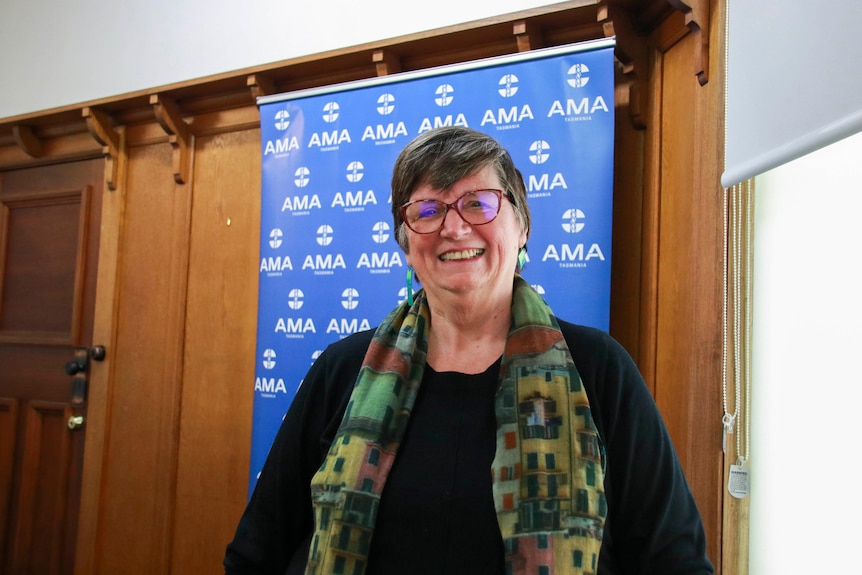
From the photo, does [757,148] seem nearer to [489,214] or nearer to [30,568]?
[489,214]

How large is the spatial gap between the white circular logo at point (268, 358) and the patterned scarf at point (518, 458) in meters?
1.30

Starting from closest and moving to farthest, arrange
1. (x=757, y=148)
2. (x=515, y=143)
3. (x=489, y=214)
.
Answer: (x=489, y=214), (x=757, y=148), (x=515, y=143)

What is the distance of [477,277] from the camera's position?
3.50ft

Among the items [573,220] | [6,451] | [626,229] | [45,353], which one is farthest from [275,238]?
[6,451]

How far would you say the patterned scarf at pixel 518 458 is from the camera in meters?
0.92

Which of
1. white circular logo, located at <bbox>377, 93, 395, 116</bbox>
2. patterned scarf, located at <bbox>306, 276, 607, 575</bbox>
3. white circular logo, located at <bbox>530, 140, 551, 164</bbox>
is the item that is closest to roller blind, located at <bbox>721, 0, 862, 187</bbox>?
white circular logo, located at <bbox>530, 140, 551, 164</bbox>

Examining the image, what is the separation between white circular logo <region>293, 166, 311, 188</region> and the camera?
232 cm

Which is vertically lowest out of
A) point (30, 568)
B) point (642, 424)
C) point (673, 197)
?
point (30, 568)

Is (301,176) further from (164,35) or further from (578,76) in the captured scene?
(164,35)

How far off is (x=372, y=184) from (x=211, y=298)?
956 millimetres

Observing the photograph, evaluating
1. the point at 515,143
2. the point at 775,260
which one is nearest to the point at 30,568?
the point at 515,143

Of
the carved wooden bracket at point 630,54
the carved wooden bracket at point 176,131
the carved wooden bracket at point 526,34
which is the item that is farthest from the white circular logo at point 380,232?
the carved wooden bracket at point 176,131

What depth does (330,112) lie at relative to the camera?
229cm

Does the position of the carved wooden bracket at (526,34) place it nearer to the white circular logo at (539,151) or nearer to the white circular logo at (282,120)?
the white circular logo at (539,151)
